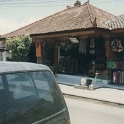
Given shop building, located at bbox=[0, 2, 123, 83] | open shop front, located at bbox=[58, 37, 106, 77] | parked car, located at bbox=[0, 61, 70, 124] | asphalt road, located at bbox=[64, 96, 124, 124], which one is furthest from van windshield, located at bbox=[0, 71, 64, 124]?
open shop front, located at bbox=[58, 37, 106, 77]

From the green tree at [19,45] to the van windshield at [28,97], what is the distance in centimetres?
1624

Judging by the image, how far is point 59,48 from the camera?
1941 centimetres

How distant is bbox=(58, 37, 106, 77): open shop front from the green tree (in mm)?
2601

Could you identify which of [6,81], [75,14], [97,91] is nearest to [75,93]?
[97,91]

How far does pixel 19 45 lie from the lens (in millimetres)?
19266

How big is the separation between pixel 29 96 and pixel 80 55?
613 inches

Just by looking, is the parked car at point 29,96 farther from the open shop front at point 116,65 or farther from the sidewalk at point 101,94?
the open shop front at point 116,65

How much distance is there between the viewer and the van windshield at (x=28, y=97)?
2504 mm

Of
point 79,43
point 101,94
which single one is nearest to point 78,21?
point 79,43

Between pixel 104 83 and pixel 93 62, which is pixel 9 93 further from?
pixel 93 62

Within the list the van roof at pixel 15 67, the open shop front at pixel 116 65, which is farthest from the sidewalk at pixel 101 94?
the van roof at pixel 15 67

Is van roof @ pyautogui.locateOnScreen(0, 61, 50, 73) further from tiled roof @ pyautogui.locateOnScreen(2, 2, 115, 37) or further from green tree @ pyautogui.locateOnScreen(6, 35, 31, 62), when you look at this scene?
green tree @ pyautogui.locateOnScreen(6, 35, 31, 62)

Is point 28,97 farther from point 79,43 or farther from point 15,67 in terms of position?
point 79,43

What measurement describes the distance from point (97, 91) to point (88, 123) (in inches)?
240
